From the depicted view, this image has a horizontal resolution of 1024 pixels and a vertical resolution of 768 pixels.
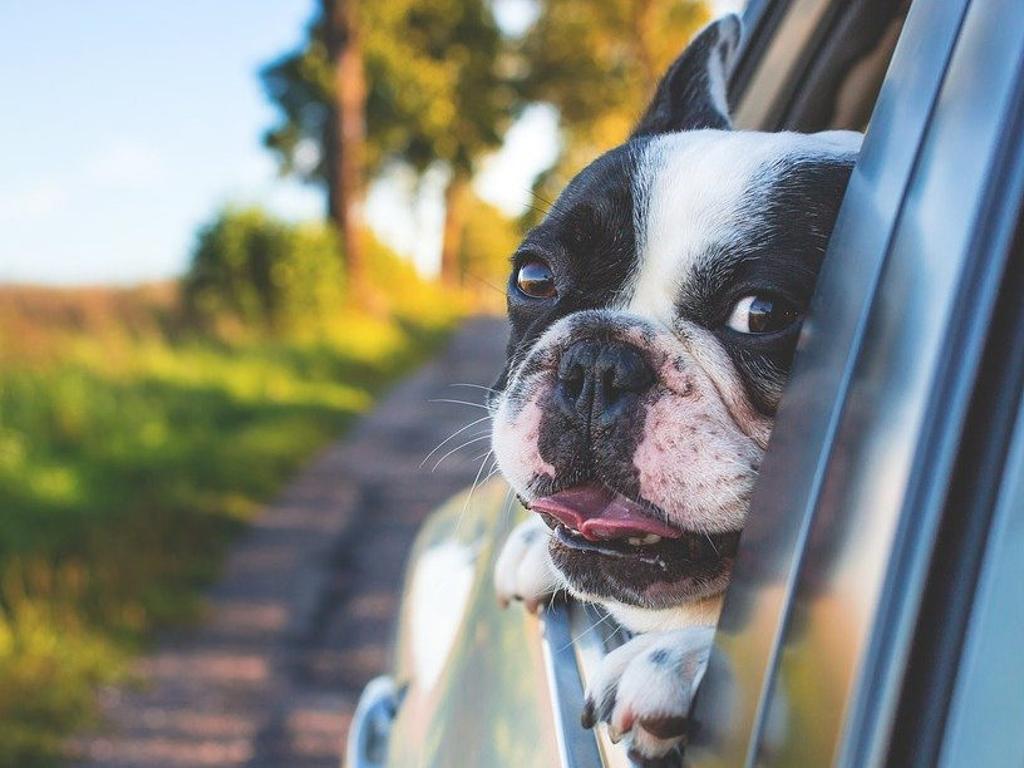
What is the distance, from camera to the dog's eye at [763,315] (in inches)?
56.5

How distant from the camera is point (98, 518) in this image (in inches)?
213

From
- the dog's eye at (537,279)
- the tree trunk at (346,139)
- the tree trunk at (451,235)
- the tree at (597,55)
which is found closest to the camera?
the dog's eye at (537,279)

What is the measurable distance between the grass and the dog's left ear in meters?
3.06

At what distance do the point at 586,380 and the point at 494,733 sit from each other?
527 millimetres

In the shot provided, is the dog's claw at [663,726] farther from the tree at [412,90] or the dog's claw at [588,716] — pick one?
the tree at [412,90]

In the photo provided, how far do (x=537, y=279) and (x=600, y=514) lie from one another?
0.52 metres

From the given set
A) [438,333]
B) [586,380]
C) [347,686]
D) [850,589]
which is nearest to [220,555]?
[347,686]

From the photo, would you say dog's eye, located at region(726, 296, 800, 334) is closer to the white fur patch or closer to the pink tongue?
the white fur patch

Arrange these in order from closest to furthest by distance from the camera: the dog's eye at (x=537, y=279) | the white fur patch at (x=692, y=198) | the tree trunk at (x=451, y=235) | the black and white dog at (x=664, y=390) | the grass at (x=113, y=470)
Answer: the black and white dog at (x=664, y=390), the white fur patch at (x=692, y=198), the dog's eye at (x=537, y=279), the grass at (x=113, y=470), the tree trunk at (x=451, y=235)

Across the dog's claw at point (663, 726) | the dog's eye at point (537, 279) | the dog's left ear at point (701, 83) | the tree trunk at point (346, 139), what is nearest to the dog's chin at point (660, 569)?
the dog's claw at point (663, 726)

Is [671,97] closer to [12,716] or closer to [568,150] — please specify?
[12,716]

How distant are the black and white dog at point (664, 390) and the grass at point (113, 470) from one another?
9.56 ft

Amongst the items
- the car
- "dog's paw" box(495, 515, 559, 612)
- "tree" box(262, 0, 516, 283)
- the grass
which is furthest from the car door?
"tree" box(262, 0, 516, 283)

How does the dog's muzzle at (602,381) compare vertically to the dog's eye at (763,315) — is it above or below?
below
